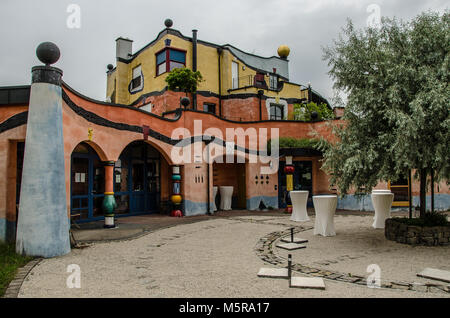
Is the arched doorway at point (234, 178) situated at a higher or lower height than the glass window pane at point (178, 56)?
lower

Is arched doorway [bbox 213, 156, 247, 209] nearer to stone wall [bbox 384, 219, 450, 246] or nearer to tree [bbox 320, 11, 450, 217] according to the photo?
tree [bbox 320, 11, 450, 217]

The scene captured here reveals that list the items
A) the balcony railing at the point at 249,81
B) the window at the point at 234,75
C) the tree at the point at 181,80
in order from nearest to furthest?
the tree at the point at 181,80 → the window at the point at 234,75 → the balcony railing at the point at 249,81

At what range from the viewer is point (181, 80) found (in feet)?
51.1

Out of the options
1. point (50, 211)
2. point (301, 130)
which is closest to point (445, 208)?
point (301, 130)

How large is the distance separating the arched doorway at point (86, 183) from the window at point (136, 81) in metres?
8.30

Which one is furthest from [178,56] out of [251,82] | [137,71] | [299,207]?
[299,207]

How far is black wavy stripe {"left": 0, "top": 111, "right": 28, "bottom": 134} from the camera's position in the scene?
23.8 feet

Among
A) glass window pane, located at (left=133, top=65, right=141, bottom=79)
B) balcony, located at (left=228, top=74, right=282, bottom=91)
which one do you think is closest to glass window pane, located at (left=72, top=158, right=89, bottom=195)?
glass window pane, located at (left=133, top=65, right=141, bottom=79)

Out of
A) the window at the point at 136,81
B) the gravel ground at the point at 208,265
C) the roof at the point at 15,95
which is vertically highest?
the window at the point at 136,81

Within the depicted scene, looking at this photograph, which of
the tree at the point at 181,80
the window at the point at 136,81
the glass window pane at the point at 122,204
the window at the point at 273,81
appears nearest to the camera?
the glass window pane at the point at 122,204

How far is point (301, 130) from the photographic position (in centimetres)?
1603

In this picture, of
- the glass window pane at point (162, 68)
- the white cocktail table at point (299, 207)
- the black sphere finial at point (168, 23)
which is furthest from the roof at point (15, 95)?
the black sphere finial at point (168, 23)

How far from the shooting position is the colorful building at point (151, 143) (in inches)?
253

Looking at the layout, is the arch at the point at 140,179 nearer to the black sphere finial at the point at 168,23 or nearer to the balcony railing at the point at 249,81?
the black sphere finial at the point at 168,23
